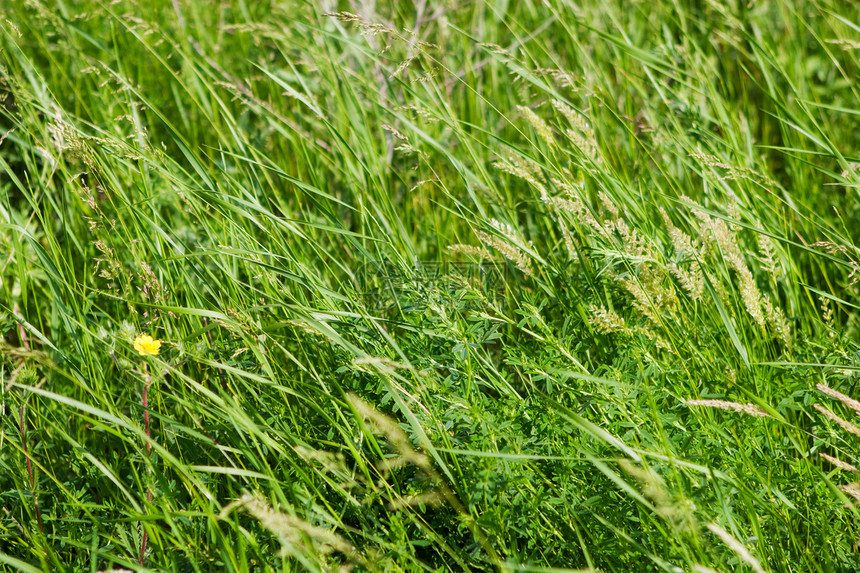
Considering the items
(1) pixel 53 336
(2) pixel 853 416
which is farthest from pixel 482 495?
(1) pixel 53 336

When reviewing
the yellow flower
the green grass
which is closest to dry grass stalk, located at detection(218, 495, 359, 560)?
the green grass

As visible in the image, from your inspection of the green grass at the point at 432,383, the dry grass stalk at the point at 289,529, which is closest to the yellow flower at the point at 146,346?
the green grass at the point at 432,383

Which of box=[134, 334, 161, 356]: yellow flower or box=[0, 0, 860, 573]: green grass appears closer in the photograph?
box=[0, 0, 860, 573]: green grass

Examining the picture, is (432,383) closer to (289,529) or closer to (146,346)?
(289,529)

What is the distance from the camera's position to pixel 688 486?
1.43m

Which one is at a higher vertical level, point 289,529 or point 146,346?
point 146,346

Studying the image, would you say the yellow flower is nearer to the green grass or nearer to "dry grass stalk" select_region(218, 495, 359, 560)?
the green grass

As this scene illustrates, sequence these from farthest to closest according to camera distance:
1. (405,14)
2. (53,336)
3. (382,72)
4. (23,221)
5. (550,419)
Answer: (405,14) < (382,72) < (23,221) < (53,336) < (550,419)

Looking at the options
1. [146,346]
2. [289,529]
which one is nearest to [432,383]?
[289,529]

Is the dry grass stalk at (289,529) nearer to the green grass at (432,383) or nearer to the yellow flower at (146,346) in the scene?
the green grass at (432,383)

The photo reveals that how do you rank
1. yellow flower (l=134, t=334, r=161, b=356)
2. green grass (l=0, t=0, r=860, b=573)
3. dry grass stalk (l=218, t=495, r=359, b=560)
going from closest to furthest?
dry grass stalk (l=218, t=495, r=359, b=560) < green grass (l=0, t=0, r=860, b=573) < yellow flower (l=134, t=334, r=161, b=356)

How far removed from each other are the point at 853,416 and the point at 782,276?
534 mm

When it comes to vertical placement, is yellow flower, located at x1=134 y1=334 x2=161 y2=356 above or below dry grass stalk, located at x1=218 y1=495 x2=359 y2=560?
above

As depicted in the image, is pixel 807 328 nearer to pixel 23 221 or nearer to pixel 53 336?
pixel 53 336
